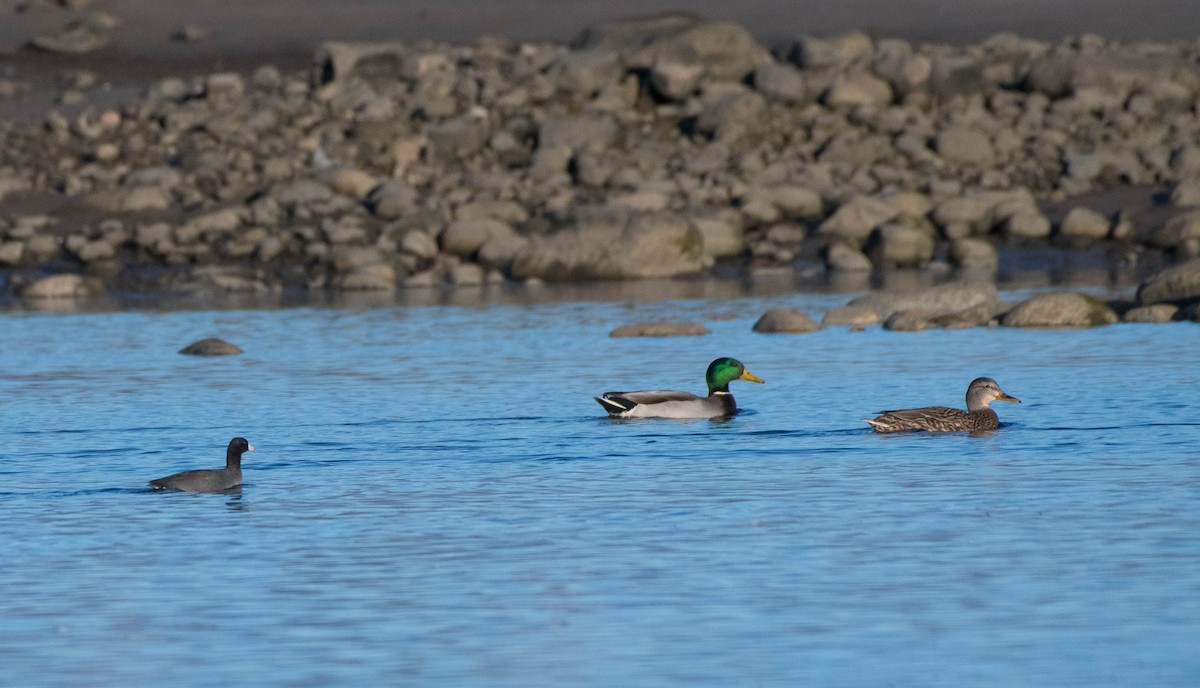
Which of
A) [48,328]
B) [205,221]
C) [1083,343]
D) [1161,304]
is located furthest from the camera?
[205,221]

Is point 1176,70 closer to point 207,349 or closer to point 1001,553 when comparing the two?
point 207,349

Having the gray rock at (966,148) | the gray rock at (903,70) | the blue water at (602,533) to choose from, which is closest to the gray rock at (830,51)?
the gray rock at (903,70)

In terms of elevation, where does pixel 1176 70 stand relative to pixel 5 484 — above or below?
above

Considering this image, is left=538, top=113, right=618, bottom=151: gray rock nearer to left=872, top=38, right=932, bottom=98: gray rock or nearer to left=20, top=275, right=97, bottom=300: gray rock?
left=872, top=38, right=932, bottom=98: gray rock

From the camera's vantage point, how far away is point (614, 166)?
45.0 metres

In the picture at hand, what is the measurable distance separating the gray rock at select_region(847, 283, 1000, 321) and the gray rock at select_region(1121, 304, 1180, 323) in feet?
5.96

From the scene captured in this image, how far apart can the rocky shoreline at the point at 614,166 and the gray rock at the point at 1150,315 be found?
31.1 feet

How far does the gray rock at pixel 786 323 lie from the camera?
27.1m

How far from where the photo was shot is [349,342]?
27.6 metres

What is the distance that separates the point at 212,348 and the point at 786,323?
7381 mm

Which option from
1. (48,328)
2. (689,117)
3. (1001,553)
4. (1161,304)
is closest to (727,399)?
(1001,553)

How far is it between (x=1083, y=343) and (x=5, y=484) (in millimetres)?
13747

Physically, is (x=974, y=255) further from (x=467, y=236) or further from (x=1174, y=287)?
(x=1174, y=287)

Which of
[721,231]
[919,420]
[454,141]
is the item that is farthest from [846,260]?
[919,420]
